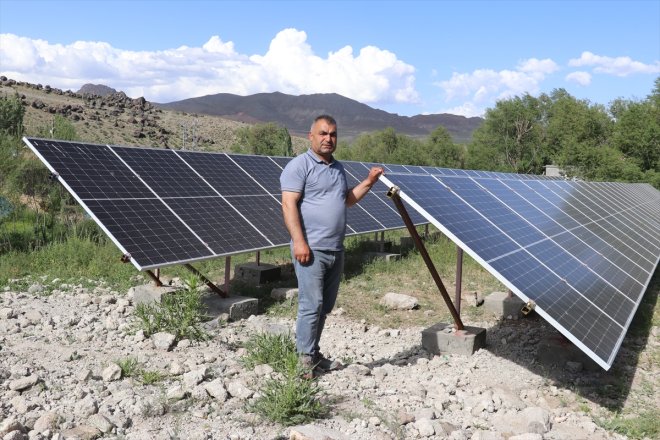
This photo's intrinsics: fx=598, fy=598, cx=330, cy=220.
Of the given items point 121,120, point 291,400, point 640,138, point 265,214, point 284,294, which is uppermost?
point 121,120

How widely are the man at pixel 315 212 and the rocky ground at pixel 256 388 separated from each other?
801mm

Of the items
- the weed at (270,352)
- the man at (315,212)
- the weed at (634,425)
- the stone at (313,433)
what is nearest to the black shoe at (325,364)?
the weed at (270,352)

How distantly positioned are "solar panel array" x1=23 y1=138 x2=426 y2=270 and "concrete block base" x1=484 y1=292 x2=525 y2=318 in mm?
3087

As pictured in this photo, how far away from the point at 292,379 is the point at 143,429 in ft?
3.85

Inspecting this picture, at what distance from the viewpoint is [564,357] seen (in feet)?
20.3

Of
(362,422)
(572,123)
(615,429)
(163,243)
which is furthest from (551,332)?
(572,123)

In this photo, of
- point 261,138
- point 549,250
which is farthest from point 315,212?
point 261,138

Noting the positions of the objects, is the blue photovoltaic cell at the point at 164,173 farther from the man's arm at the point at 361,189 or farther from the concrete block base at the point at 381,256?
the man's arm at the point at 361,189

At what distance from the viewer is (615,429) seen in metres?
4.84

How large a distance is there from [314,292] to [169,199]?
451 cm

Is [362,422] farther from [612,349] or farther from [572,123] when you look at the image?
[572,123]

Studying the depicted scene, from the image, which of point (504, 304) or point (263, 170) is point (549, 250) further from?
point (263, 170)

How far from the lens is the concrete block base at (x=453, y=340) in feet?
21.1

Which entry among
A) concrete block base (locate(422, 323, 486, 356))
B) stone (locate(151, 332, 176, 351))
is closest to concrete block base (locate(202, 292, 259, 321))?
stone (locate(151, 332, 176, 351))
